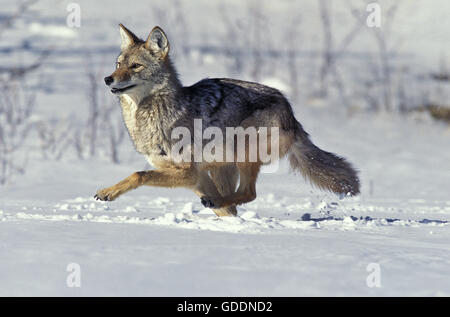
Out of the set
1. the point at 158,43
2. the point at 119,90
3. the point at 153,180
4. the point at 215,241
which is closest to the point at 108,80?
the point at 119,90

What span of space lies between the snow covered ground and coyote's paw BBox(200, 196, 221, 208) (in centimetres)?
18

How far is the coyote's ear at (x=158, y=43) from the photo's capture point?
232 inches

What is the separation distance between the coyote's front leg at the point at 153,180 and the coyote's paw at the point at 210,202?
6.7 inches

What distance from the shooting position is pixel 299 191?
9.44 metres

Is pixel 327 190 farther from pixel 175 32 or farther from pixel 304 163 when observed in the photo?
pixel 175 32

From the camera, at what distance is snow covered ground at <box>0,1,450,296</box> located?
3.51 m

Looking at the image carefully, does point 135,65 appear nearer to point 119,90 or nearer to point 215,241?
point 119,90

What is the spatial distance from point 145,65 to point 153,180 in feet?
3.40

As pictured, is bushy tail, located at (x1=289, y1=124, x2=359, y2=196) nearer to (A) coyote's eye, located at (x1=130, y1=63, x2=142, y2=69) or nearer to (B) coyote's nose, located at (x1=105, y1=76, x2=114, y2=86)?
(A) coyote's eye, located at (x1=130, y1=63, x2=142, y2=69)

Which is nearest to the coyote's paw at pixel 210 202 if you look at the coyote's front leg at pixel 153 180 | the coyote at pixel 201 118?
the coyote at pixel 201 118

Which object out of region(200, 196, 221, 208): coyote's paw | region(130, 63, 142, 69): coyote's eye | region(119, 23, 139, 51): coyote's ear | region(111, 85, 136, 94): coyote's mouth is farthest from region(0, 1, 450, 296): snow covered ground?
region(119, 23, 139, 51): coyote's ear

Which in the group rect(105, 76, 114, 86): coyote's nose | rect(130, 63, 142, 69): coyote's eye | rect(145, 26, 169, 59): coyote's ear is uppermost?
rect(145, 26, 169, 59): coyote's ear

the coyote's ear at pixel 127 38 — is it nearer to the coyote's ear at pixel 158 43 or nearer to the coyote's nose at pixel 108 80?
the coyote's ear at pixel 158 43
